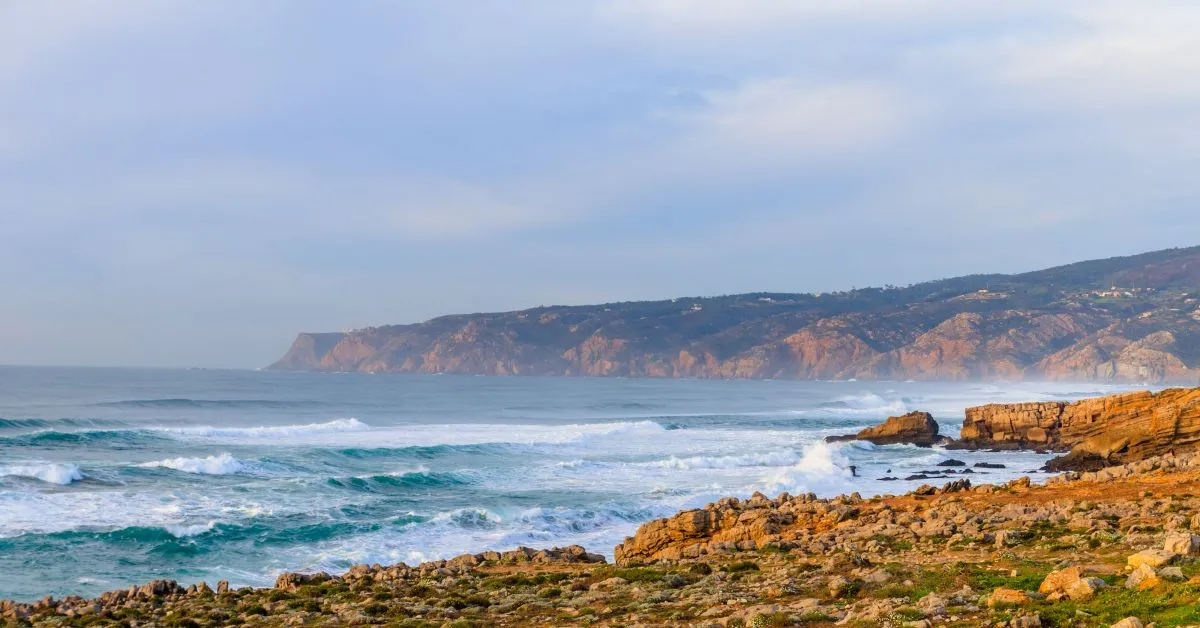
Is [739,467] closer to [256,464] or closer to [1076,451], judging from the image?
[1076,451]

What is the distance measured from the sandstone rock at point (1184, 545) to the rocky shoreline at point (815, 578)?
24 mm

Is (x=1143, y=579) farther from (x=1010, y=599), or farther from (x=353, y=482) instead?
(x=353, y=482)

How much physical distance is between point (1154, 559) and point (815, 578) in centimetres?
460

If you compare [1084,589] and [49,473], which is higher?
[1084,589]

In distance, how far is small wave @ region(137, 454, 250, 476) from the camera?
42750 mm

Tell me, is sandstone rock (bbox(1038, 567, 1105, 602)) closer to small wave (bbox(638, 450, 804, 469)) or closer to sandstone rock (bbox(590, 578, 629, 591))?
sandstone rock (bbox(590, 578, 629, 591))

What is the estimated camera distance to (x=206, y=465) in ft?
143

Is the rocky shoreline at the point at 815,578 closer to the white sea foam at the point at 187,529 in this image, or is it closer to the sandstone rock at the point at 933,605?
the sandstone rock at the point at 933,605

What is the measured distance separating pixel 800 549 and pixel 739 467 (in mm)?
28960

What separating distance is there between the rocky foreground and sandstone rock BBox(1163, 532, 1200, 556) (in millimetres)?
24

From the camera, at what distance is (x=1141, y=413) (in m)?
39.6

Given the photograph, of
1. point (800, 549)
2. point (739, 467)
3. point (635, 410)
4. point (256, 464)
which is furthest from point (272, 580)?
point (635, 410)

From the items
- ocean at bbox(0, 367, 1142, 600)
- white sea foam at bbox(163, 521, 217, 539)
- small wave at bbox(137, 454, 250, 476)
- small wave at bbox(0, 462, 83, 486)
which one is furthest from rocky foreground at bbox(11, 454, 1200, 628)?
small wave at bbox(137, 454, 250, 476)

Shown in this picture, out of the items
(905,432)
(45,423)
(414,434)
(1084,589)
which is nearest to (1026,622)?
(1084,589)
